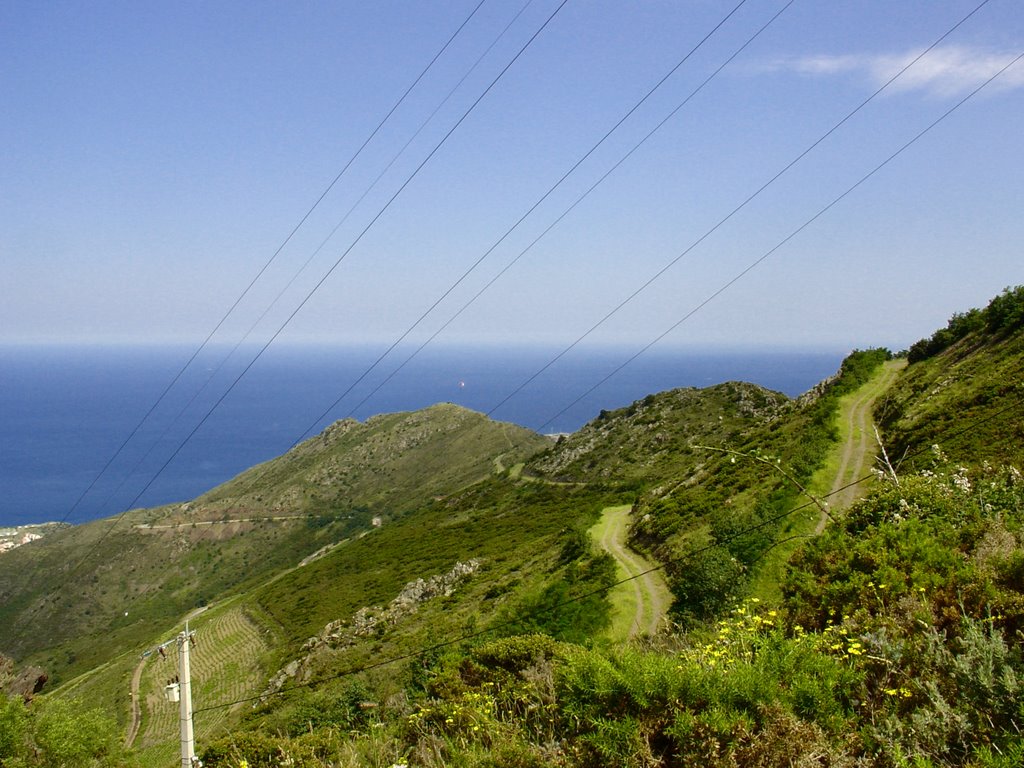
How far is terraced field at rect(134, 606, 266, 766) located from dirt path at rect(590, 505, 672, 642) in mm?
29921

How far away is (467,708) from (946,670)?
641 cm

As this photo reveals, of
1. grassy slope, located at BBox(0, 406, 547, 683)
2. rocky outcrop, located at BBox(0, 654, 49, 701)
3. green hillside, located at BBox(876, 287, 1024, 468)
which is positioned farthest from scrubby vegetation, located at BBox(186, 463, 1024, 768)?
grassy slope, located at BBox(0, 406, 547, 683)

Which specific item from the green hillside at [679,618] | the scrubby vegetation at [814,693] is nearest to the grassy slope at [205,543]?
the green hillside at [679,618]

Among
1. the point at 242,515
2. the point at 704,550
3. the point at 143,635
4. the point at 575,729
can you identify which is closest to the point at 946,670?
the point at 575,729

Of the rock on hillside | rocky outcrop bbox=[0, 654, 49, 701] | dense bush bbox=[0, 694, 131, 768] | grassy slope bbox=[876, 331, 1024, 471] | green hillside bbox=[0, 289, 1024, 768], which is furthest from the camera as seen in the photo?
the rock on hillside

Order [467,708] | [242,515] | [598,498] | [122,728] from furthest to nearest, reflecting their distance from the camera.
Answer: [242,515] < [598,498] < [122,728] < [467,708]

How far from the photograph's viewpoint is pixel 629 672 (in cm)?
769

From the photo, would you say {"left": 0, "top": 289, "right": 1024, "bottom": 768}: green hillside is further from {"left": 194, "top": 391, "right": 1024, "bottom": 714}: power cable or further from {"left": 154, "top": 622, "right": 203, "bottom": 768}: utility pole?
{"left": 154, "top": 622, "right": 203, "bottom": 768}: utility pole

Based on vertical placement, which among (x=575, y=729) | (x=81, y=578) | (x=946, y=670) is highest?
(x=81, y=578)

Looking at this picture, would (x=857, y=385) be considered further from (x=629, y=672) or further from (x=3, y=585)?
(x=3, y=585)

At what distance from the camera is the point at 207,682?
68750 millimetres

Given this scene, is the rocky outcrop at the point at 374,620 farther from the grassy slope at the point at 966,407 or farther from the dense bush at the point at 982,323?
the dense bush at the point at 982,323

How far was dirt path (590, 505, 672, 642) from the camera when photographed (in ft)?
95.3

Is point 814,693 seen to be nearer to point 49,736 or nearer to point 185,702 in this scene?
point 185,702
